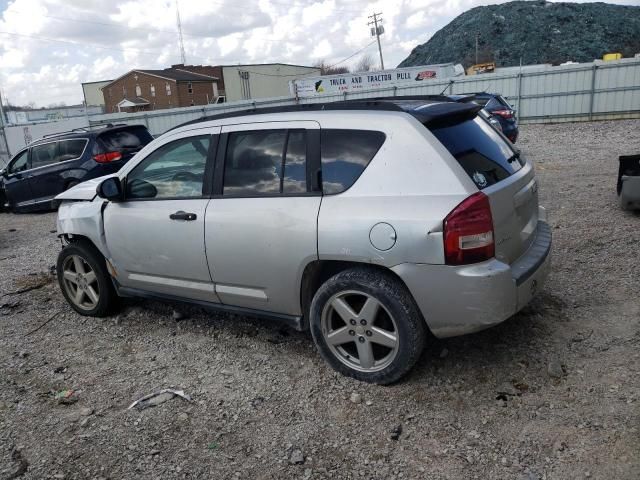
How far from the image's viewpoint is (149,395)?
3615mm

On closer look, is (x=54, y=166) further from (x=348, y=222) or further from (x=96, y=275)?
(x=348, y=222)

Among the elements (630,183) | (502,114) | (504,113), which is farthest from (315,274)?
(504,113)

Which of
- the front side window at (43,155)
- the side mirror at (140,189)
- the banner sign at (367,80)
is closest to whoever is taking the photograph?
the side mirror at (140,189)

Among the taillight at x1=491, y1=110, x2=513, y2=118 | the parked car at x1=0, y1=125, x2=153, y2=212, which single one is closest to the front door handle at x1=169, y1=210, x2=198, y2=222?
the parked car at x1=0, y1=125, x2=153, y2=212

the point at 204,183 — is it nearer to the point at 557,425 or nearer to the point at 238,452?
the point at 238,452

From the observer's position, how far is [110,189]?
169 inches

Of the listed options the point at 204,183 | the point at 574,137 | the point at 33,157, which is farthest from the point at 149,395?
the point at 574,137

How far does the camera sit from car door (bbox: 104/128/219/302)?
3955 millimetres

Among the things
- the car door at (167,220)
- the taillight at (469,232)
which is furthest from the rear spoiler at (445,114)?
the car door at (167,220)

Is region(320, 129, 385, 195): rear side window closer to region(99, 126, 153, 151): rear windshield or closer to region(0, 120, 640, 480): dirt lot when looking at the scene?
region(0, 120, 640, 480): dirt lot

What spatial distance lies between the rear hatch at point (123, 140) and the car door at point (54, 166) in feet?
1.25

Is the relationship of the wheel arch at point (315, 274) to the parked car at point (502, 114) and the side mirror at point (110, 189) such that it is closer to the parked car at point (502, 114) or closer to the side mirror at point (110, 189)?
the side mirror at point (110, 189)

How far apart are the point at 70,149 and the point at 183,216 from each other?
Answer: 28.5 ft

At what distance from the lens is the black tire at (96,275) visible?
475 cm
